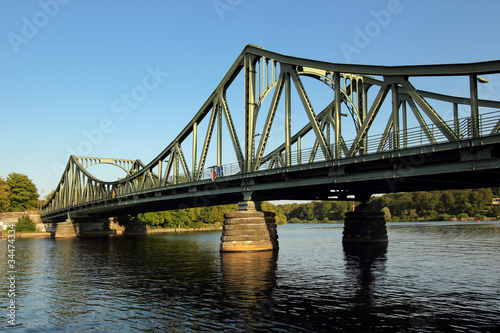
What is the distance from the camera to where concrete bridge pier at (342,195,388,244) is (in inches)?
2391

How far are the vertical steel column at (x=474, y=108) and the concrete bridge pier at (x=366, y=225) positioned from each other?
1305 inches

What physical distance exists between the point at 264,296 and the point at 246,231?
879 inches

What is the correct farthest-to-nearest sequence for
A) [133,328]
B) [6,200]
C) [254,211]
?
[6,200]
[254,211]
[133,328]

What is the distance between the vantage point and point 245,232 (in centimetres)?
4716

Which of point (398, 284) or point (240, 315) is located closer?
point (240, 315)

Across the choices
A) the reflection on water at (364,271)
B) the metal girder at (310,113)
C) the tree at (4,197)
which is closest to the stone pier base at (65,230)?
the tree at (4,197)

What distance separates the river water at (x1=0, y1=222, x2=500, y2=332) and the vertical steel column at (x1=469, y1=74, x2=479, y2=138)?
9.65m

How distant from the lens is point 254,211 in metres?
47.8

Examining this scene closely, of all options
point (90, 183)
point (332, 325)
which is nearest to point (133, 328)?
point (332, 325)

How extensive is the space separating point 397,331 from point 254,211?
101 ft

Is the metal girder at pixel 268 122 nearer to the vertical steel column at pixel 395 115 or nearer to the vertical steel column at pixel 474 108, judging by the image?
the vertical steel column at pixel 395 115

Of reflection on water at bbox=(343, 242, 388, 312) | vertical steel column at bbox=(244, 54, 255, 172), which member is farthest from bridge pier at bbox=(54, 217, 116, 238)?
reflection on water at bbox=(343, 242, 388, 312)

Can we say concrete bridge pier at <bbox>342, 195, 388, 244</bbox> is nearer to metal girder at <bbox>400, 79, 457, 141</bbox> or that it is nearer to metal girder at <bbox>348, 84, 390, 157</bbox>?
metal girder at <bbox>348, 84, 390, 157</bbox>

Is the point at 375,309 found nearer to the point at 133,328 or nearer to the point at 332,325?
the point at 332,325
